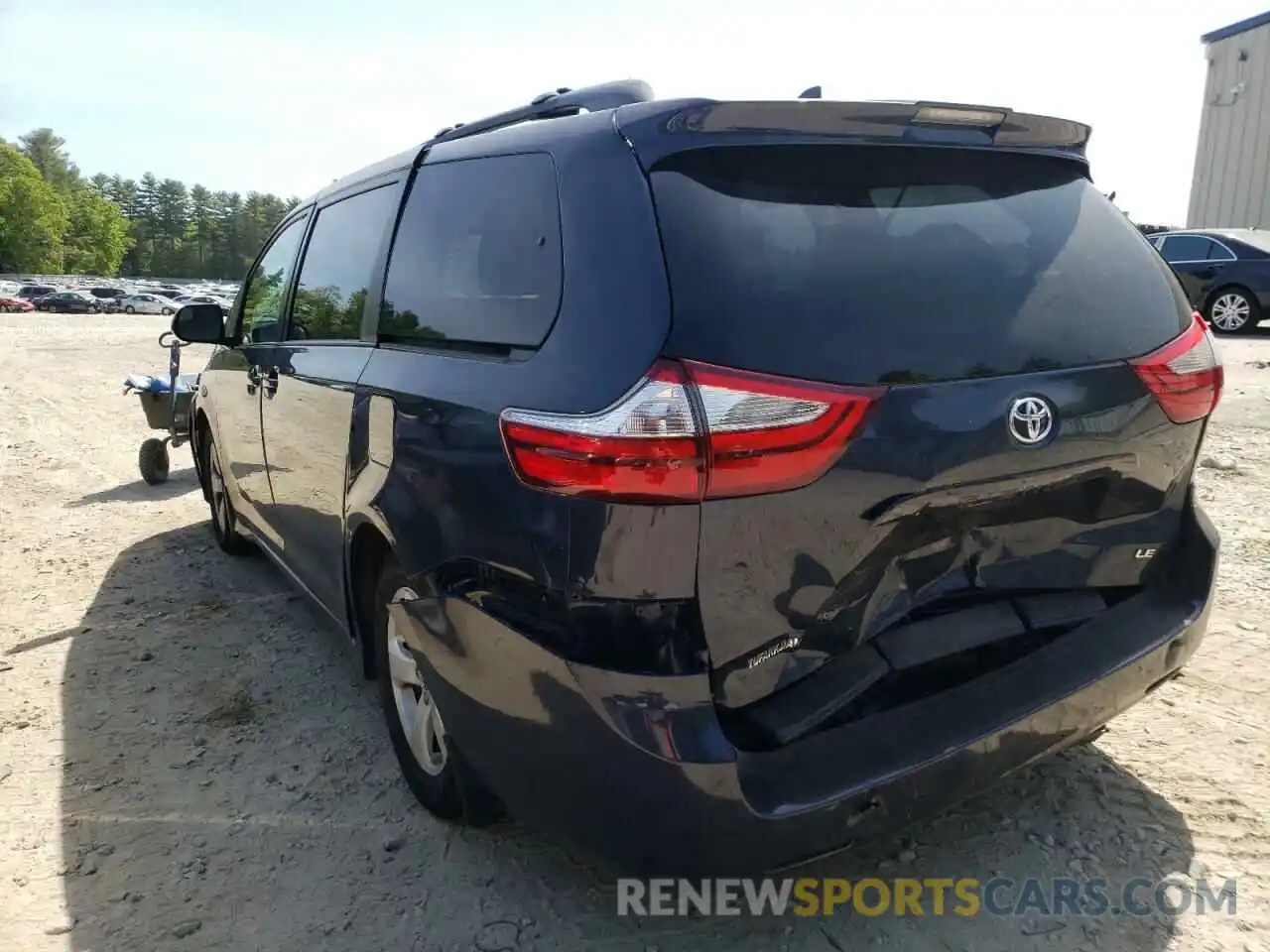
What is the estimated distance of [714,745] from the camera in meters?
1.77

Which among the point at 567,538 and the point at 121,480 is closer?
the point at 567,538

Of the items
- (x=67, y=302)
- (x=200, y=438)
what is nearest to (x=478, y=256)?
(x=200, y=438)

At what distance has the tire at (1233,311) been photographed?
1327 cm

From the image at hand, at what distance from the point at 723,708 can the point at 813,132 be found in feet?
3.92

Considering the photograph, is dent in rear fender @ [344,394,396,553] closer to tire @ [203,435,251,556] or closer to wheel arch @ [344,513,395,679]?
wheel arch @ [344,513,395,679]

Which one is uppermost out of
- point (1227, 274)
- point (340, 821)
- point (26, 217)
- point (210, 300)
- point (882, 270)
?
point (26, 217)

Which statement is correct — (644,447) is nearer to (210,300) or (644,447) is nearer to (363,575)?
(363,575)

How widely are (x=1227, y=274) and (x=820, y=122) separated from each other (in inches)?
550

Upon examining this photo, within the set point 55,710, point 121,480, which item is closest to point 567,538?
point 55,710

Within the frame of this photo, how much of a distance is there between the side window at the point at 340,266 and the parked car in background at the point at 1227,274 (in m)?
12.7

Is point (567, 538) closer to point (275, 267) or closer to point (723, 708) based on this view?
point (723, 708)

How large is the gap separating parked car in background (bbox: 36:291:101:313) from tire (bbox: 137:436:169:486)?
53.7 m

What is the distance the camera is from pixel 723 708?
182 centimetres

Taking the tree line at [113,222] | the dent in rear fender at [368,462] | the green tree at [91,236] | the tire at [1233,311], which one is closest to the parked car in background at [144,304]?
the tree line at [113,222]
